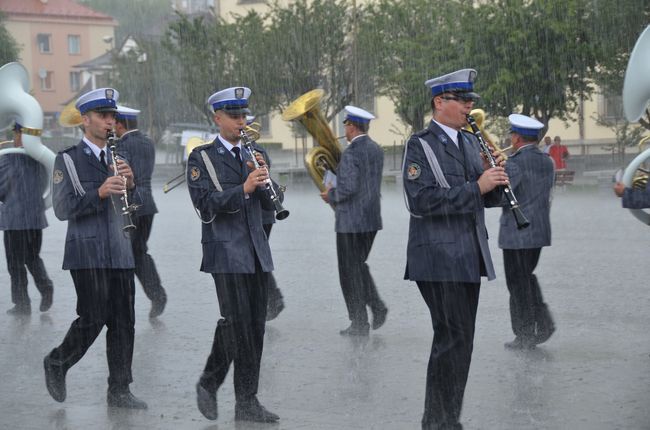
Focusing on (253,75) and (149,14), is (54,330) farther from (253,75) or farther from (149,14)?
(149,14)

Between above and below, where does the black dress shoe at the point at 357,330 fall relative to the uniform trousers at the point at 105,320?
below

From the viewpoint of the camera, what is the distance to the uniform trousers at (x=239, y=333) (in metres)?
6.42

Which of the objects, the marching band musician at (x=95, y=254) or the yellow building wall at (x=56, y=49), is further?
the yellow building wall at (x=56, y=49)

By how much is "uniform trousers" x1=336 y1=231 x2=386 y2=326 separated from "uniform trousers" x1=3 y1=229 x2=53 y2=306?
292 centimetres

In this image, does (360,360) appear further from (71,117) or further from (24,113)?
(24,113)

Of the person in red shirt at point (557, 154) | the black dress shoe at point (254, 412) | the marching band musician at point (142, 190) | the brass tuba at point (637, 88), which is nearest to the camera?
the black dress shoe at point (254, 412)

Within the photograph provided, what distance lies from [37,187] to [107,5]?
9718cm

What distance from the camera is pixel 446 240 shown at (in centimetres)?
584

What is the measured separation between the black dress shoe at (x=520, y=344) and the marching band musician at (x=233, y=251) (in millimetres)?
2498

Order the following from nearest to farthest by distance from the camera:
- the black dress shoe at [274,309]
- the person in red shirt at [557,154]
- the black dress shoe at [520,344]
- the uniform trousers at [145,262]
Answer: the black dress shoe at [520,344]
the black dress shoe at [274,309]
the uniform trousers at [145,262]
the person in red shirt at [557,154]

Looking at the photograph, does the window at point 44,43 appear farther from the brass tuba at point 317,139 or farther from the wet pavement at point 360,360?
the brass tuba at point 317,139

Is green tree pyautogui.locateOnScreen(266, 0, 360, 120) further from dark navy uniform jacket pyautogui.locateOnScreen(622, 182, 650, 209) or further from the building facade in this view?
dark navy uniform jacket pyautogui.locateOnScreen(622, 182, 650, 209)

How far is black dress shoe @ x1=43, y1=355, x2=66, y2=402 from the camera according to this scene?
680cm

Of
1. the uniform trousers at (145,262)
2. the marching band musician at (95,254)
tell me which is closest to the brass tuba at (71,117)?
the uniform trousers at (145,262)
